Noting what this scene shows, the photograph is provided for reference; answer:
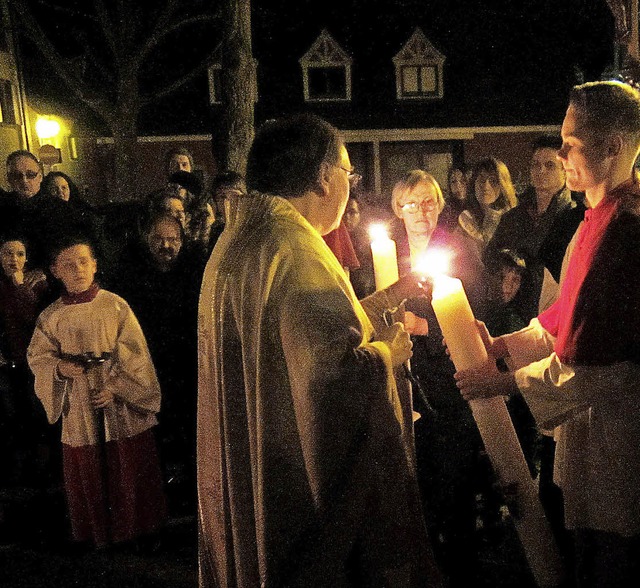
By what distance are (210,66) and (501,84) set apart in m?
11.1

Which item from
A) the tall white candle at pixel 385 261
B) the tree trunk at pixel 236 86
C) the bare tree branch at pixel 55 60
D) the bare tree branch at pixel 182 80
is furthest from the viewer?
the bare tree branch at pixel 182 80

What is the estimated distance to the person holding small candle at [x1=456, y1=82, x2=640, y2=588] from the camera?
246 cm

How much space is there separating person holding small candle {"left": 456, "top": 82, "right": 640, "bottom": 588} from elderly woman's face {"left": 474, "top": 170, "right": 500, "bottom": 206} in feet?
12.1

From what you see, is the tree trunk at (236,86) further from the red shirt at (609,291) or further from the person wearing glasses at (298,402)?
the red shirt at (609,291)

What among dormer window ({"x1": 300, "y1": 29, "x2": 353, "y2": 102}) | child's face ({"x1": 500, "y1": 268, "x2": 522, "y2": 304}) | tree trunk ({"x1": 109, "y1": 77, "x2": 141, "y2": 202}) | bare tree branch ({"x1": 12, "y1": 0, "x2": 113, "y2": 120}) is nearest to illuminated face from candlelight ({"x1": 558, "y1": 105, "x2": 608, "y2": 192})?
child's face ({"x1": 500, "y1": 268, "x2": 522, "y2": 304})

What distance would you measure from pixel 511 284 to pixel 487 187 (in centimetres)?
176

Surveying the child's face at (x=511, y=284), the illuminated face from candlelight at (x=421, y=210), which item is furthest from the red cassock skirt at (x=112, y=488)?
the child's face at (x=511, y=284)

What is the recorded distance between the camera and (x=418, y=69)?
28438mm

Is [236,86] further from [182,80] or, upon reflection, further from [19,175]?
[182,80]

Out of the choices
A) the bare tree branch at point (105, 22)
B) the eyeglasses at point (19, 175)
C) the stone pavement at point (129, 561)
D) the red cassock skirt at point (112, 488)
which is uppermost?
the bare tree branch at point (105, 22)

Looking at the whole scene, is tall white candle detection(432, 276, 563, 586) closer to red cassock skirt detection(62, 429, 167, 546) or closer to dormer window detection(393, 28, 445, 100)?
red cassock skirt detection(62, 429, 167, 546)

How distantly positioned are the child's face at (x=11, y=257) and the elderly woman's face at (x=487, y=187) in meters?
3.83

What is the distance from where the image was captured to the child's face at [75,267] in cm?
450

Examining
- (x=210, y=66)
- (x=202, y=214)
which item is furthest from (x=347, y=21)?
(x=202, y=214)
